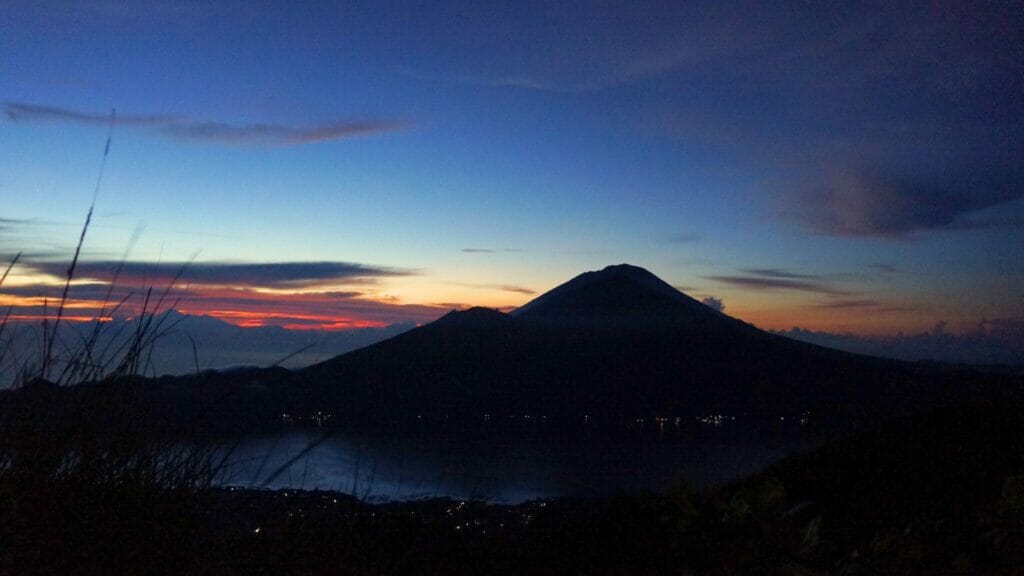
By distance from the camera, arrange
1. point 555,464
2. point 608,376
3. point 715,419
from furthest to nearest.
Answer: point 608,376
point 715,419
point 555,464

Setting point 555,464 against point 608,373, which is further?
point 608,373

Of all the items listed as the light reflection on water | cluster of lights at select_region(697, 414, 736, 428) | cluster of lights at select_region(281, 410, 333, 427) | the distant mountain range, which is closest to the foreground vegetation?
cluster of lights at select_region(281, 410, 333, 427)

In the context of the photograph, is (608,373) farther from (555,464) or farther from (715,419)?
(555,464)

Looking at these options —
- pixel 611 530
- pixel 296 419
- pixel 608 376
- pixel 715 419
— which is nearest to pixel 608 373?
pixel 608 376

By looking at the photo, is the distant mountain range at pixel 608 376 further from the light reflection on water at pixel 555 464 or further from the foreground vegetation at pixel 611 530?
the foreground vegetation at pixel 611 530

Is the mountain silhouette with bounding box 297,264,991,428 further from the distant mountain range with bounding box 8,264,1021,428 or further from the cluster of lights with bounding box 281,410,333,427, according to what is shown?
the cluster of lights with bounding box 281,410,333,427

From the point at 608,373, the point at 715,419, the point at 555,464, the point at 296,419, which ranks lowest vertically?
the point at 715,419

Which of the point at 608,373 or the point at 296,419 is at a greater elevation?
the point at 608,373

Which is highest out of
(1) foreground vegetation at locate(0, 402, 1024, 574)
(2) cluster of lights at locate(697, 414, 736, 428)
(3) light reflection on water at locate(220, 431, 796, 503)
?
(1) foreground vegetation at locate(0, 402, 1024, 574)

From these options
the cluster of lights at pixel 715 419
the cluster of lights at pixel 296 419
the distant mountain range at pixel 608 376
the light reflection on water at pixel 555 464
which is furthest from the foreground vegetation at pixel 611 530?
the cluster of lights at pixel 715 419
